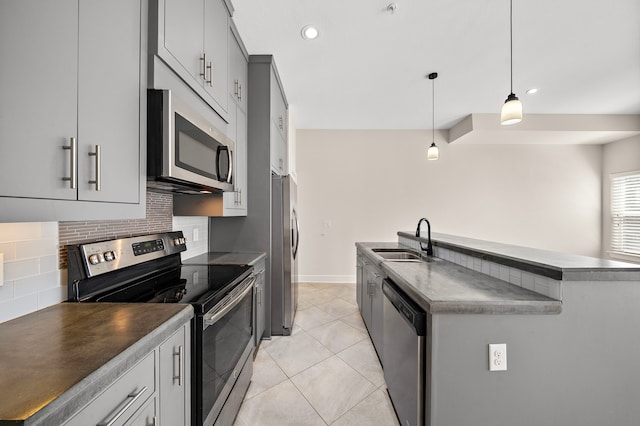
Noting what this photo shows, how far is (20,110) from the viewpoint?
2.25 feet

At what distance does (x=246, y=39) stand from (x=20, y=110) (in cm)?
205

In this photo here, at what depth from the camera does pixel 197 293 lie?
128 cm

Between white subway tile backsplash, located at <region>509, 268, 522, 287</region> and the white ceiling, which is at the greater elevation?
the white ceiling

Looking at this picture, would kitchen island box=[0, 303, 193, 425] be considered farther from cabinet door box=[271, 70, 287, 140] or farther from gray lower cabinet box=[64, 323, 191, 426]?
cabinet door box=[271, 70, 287, 140]

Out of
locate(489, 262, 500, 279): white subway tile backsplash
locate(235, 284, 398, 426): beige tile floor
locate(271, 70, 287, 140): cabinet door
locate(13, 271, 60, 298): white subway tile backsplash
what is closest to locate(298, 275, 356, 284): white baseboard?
locate(235, 284, 398, 426): beige tile floor

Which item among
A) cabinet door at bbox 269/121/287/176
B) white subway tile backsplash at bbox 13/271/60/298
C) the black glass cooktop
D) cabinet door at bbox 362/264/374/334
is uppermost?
cabinet door at bbox 269/121/287/176

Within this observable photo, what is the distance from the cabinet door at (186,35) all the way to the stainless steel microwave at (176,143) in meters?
0.22

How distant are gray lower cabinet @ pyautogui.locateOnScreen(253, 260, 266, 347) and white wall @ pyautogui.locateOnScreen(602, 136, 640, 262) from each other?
5817 millimetres

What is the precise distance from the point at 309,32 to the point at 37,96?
201 centimetres

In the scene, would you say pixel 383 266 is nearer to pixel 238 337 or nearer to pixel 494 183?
pixel 238 337

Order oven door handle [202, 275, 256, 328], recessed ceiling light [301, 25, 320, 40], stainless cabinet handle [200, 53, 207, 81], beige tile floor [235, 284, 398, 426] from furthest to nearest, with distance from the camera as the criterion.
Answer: recessed ceiling light [301, 25, 320, 40] < beige tile floor [235, 284, 398, 426] < stainless cabinet handle [200, 53, 207, 81] < oven door handle [202, 275, 256, 328]

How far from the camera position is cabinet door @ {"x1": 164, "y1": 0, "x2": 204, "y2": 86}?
4.08ft

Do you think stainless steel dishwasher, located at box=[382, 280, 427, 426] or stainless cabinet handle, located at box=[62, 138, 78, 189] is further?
stainless steel dishwasher, located at box=[382, 280, 427, 426]

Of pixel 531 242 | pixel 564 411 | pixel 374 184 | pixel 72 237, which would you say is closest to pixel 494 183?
pixel 531 242
